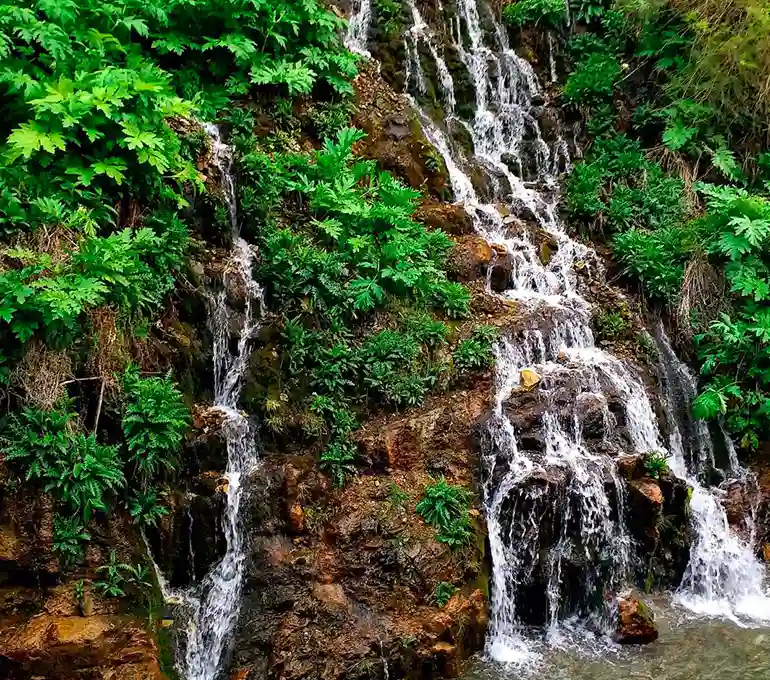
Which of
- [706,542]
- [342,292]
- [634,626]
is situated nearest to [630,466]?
[706,542]

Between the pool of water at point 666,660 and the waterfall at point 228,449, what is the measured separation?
94.3 inches

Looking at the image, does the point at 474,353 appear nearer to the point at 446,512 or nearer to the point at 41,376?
the point at 446,512

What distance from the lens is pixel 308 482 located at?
673cm

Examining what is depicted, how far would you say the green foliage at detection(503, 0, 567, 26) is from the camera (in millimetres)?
13570

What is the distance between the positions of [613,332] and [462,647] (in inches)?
205

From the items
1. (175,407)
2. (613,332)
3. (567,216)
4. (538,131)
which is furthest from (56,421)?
(538,131)

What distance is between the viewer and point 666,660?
6.03 m

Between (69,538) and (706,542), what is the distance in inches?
279

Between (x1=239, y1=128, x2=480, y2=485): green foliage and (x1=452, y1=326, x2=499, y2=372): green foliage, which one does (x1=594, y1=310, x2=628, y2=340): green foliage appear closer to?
(x1=452, y1=326, x2=499, y2=372): green foliage

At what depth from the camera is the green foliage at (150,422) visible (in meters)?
5.93

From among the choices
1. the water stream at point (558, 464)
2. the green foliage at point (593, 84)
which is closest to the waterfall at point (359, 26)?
the water stream at point (558, 464)

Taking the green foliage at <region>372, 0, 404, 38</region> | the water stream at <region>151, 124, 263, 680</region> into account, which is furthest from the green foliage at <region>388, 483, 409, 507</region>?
the green foliage at <region>372, 0, 404, 38</region>

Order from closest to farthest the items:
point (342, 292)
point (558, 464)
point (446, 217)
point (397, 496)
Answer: point (397, 496) < point (558, 464) < point (342, 292) < point (446, 217)

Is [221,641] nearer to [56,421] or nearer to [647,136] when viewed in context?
[56,421]
